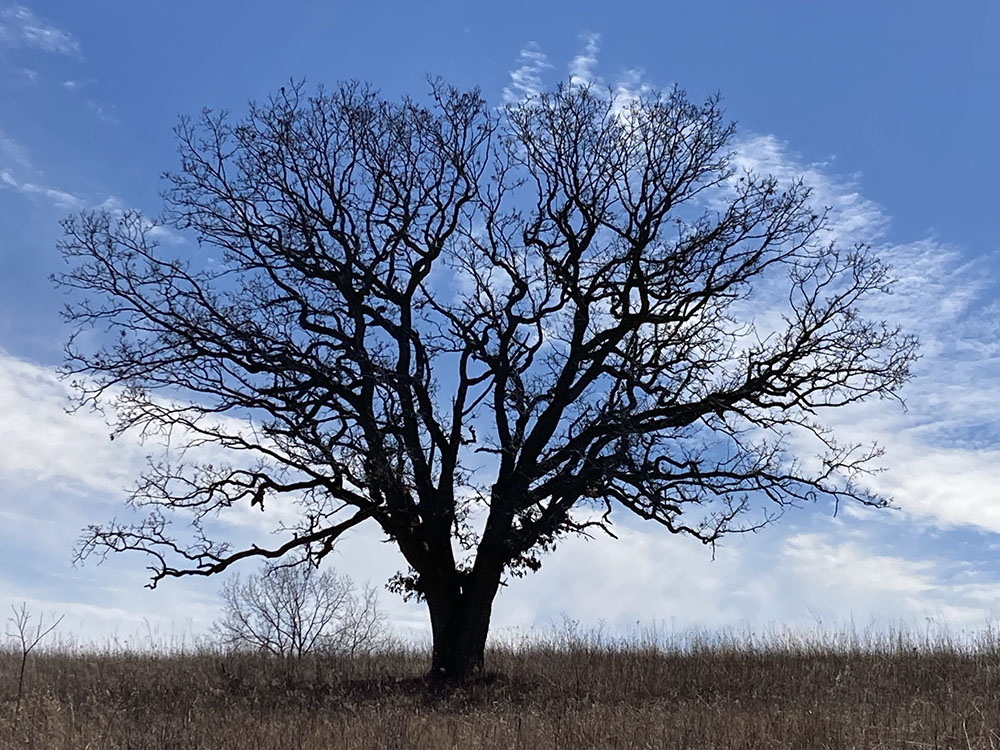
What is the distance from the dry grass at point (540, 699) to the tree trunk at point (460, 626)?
0.50m

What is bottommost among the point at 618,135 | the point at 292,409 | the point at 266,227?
the point at 292,409

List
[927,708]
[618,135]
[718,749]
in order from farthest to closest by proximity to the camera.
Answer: [618,135]
[927,708]
[718,749]

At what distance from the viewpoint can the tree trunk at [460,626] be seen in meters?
18.4

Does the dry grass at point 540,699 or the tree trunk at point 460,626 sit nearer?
the dry grass at point 540,699

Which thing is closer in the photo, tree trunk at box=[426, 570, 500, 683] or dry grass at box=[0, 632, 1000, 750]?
dry grass at box=[0, 632, 1000, 750]

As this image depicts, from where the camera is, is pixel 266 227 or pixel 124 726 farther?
pixel 266 227

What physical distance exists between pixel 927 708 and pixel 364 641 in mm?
16356

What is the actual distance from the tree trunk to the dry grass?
0.50 meters

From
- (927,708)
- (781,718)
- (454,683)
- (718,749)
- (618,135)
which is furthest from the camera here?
(618,135)

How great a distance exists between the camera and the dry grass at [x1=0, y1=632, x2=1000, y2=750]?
35.9ft

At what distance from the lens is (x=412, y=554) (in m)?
18.8

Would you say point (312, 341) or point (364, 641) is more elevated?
point (312, 341)

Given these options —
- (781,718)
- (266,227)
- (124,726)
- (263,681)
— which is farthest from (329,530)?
(781,718)

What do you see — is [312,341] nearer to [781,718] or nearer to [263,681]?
[263,681]
